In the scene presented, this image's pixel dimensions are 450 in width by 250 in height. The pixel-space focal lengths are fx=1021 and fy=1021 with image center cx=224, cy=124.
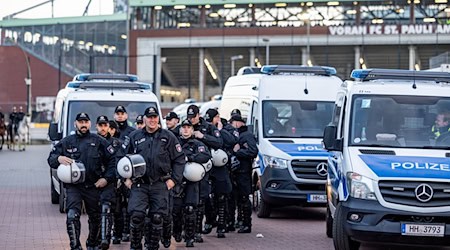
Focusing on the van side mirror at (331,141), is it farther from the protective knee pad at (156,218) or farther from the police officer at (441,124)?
the protective knee pad at (156,218)

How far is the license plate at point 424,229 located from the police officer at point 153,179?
9.11 feet

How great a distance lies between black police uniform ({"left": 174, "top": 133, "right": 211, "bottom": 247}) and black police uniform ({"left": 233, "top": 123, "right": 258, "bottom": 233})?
211cm

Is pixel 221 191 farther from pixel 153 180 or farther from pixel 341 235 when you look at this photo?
pixel 153 180

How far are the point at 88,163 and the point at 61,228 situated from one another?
13.8ft

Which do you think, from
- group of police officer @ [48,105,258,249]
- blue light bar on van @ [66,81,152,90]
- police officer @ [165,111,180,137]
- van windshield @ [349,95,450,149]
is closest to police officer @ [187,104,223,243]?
group of police officer @ [48,105,258,249]

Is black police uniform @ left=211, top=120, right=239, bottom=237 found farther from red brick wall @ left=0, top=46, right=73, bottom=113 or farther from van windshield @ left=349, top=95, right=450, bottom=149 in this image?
red brick wall @ left=0, top=46, right=73, bottom=113

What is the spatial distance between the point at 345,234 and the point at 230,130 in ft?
14.4

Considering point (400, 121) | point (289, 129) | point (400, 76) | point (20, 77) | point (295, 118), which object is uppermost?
point (20, 77)

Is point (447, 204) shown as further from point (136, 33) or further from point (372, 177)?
point (136, 33)

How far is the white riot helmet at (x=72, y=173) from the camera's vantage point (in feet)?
40.5

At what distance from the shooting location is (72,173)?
12391mm

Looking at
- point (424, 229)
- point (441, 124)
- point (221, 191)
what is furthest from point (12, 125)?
point (424, 229)

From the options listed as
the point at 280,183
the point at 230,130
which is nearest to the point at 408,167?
the point at 230,130

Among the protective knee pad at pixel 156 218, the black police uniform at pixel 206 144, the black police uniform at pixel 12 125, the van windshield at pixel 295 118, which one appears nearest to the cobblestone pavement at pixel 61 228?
the black police uniform at pixel 206 144
